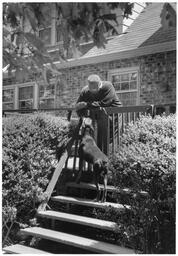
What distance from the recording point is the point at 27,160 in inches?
216

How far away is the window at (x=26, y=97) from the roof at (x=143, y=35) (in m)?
3.21

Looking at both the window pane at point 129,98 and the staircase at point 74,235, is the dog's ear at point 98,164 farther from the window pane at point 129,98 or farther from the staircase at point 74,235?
the window pane at point 129,98

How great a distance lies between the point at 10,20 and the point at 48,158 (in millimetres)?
3184

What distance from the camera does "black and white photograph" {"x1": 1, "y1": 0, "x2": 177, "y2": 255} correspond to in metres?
2.94

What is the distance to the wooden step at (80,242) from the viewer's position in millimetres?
4246

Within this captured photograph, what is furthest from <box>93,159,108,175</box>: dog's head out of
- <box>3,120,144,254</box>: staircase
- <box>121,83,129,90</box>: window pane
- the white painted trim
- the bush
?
<box>121,83,129,90</box>: window pane

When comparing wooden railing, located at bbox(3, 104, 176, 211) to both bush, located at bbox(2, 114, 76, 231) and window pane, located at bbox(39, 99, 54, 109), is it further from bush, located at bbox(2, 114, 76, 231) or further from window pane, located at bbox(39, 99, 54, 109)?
window pane, located at bbox(39, 99, 54, 109)

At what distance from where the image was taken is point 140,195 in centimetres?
399

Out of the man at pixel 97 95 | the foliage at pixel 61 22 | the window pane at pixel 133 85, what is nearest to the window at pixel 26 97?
the window pane at pixel 133 85

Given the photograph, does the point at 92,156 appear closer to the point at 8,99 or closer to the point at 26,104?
the point at 26,104

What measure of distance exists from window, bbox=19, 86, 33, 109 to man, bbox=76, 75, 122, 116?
24.9 feet

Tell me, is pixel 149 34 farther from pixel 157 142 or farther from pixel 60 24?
pixel 60 24

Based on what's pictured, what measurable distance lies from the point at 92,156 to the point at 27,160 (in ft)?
3.21

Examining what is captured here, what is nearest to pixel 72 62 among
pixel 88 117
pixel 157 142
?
pixel 88 117
